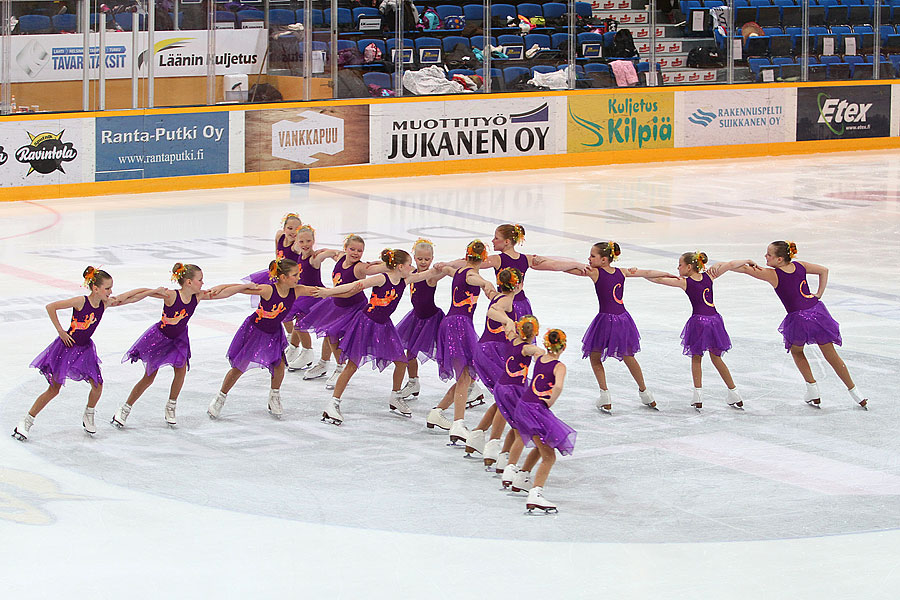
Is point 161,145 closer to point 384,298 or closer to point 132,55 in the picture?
point 132,55

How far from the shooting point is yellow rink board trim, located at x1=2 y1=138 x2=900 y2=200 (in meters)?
18.6

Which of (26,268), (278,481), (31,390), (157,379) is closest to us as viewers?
(278,481)

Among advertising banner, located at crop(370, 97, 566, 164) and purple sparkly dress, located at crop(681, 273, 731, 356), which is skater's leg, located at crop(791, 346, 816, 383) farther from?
advertising banner, located at crop(370, 97, 566, 164)

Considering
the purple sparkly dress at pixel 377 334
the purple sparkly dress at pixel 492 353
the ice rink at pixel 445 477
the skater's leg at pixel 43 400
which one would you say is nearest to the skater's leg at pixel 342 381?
the purple sparkly dress at pixel 377 334

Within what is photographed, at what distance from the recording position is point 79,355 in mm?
8188

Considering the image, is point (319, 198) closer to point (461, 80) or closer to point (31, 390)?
point (461, 80)

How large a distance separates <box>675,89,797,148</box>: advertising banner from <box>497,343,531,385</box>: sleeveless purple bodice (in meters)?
17.3

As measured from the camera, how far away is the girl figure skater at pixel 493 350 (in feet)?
25.6

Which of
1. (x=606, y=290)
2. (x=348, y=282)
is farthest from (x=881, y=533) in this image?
(x=348, y=282)

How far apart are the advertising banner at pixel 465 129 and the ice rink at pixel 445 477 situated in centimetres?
762

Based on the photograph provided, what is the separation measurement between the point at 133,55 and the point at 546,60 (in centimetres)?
760

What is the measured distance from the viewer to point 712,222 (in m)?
17.3

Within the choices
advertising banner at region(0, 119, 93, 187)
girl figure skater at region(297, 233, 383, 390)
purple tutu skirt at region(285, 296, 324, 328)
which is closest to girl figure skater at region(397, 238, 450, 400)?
girl figure skater at region(297, 233, 383, 390)

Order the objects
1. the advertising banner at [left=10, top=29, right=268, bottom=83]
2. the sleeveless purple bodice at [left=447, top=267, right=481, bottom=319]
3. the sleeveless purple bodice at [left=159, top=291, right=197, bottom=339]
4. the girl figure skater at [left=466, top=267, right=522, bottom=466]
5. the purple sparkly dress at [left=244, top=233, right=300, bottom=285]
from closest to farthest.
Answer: the girl figure skater at [left=466, top=267, right=522, bottom=466] → the sleeveless purple bodice at [left=159, top=291, right=197, bottom=339] → the sleeveless purple bodice at [left=447, top=267, right=481, bottom=319] → the purple sparkly dress at [left=244, top=233, right=300, bottom=285] → the advertising banner at [left=10, top=29, right=268, bottom=83]
